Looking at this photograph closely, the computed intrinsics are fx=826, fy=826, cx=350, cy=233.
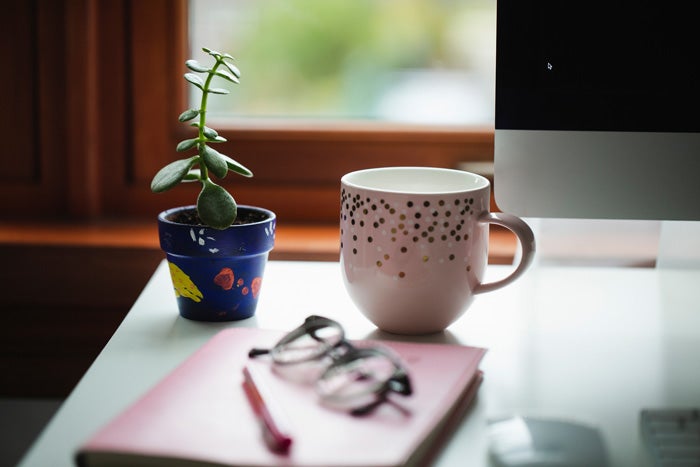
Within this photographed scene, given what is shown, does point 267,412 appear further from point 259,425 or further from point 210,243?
point 210,243

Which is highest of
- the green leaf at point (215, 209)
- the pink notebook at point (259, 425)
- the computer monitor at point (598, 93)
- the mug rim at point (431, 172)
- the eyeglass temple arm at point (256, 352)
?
the computer monitor at point (598, 93)

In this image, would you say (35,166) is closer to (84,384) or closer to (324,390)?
(84,384)

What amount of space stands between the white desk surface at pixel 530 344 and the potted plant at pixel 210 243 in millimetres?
20

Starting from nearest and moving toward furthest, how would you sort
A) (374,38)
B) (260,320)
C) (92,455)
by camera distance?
1. (92,455)
2. (260,320)
3. (374,38)

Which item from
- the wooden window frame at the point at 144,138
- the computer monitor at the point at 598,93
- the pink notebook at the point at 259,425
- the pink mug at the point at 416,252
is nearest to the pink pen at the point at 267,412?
the pink notebook at the point at 259,425

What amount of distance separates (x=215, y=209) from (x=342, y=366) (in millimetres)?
203

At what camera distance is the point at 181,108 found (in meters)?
1.19

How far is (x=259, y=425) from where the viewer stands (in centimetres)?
46

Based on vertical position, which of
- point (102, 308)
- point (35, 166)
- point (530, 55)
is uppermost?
point (530, 55)

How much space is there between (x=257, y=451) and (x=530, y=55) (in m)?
0.37

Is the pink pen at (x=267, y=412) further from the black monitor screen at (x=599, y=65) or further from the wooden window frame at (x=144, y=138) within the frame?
the wooden window frame at (x=144, y=138)

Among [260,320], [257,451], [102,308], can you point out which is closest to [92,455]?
[257,451]

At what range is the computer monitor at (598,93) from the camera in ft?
2.06

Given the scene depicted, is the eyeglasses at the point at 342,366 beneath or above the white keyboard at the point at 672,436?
above
